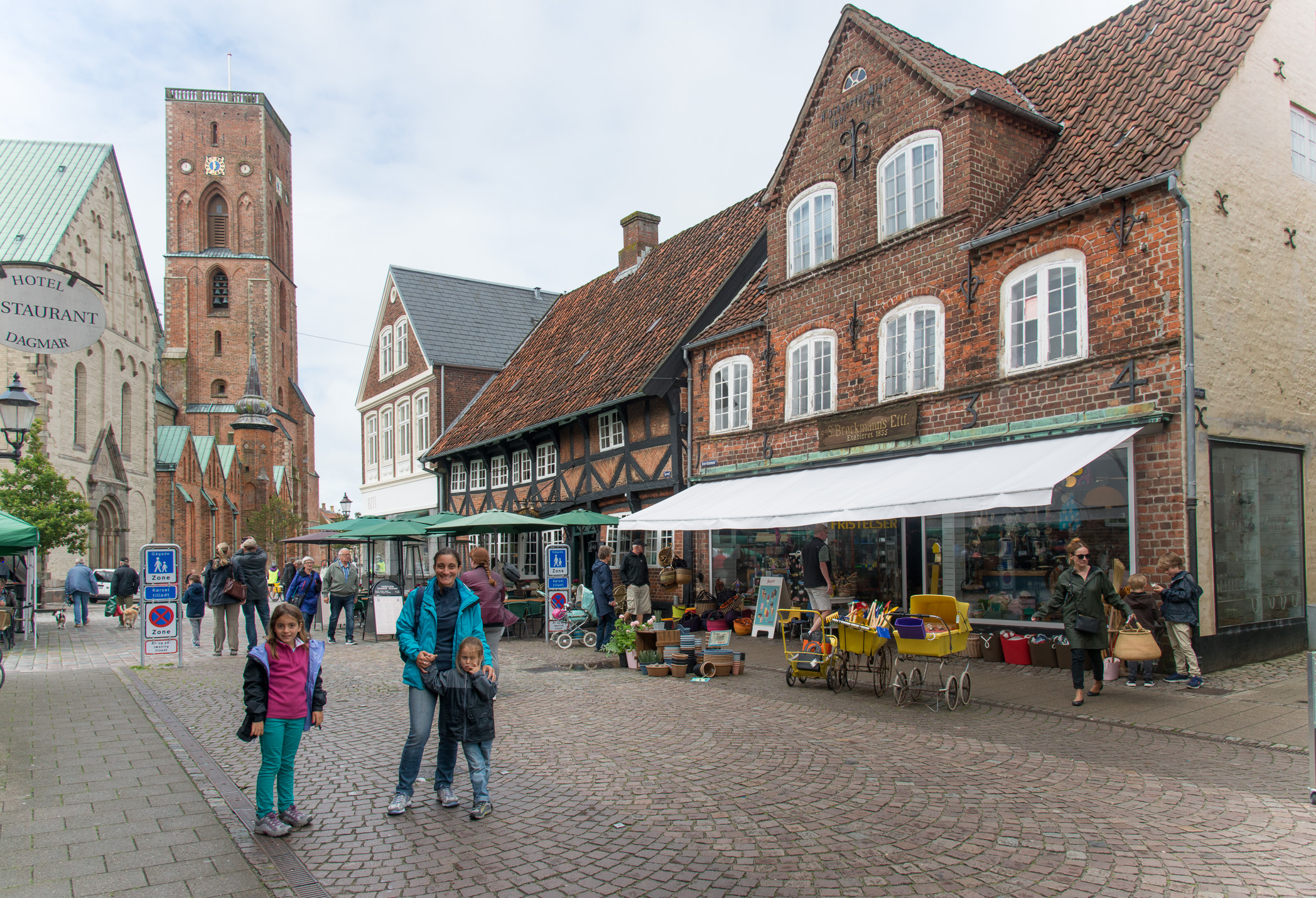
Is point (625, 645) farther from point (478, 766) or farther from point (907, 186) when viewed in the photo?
point (907, 186)

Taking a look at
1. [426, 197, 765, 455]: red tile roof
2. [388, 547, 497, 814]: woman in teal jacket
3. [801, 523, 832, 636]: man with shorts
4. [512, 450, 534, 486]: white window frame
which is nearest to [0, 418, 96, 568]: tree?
[426, 197, 765, 455]: red tile roof

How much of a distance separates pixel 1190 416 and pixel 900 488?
10.4 ft

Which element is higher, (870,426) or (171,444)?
(171,444)

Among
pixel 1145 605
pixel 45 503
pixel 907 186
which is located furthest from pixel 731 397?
pixel 45 503

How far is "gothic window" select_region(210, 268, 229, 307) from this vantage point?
63.9 m

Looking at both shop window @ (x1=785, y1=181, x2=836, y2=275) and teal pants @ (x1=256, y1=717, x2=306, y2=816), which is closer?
teal pants @ (x1=256, y1=717, x2=306, y2=816)

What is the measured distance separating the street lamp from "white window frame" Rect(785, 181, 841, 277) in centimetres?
1112

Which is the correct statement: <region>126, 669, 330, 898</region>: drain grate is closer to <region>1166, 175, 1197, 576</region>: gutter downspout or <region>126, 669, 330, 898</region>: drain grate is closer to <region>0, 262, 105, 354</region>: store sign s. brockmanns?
<region>0, 262, 105, 354</region>: store sign s. brockmanns

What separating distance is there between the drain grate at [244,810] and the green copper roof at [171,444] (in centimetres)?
4485

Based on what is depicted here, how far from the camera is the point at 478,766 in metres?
5.62

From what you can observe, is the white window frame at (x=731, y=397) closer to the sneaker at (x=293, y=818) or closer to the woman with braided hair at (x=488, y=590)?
the woman with braided hair at (x=488, y=590)

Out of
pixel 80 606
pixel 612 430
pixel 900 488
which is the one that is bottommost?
pixel 80 606

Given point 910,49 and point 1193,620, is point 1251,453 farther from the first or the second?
point 910,49

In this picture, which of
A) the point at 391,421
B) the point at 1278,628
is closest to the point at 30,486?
the point at 391,421
